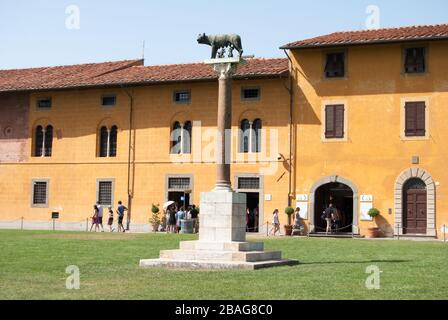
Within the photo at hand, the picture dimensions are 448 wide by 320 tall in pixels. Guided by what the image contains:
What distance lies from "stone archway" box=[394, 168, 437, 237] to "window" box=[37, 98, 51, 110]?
1766 cm

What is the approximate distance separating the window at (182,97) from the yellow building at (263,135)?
5cm

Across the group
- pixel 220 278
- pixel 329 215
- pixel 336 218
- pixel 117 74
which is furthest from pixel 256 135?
pixel 220 278

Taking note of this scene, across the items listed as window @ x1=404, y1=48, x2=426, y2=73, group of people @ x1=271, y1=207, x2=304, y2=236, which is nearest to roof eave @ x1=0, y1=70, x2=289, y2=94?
window @ x1=404, y1=48, x2=426, y2=73

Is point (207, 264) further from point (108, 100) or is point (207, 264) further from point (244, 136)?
point (108, 100)

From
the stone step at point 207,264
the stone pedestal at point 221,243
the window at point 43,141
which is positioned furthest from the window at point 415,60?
the stone step at point 207,264

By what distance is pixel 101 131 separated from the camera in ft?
123

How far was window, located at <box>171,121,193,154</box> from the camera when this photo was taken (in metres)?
35.4

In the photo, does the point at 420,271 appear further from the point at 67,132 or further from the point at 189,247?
the point at 67,132

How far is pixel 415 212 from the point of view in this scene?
31.6 metres

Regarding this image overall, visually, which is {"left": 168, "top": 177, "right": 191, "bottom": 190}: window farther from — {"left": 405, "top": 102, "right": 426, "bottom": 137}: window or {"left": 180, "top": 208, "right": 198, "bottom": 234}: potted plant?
{"left": 405, "top": 102, "right": 426, "bottom": 137}: window

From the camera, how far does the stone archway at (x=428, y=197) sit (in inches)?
1224

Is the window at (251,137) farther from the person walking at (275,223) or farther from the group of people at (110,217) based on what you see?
the group of people at (110,217)

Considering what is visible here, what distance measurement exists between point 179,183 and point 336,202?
7260 millimetres
